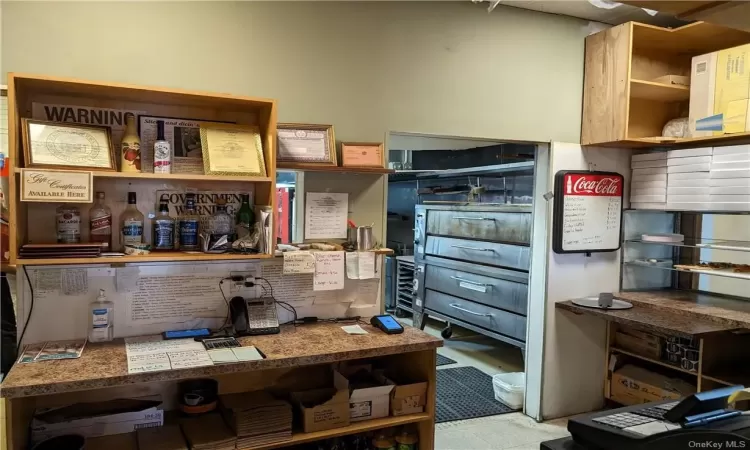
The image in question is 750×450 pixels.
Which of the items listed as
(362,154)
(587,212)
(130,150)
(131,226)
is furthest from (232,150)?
(587,212)

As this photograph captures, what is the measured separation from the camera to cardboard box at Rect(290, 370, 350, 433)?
2.23 m

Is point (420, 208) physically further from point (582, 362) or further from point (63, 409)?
point (63, 409)

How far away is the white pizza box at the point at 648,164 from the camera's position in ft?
10.6

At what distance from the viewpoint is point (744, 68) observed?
2.79m

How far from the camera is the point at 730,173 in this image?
2.86 metres

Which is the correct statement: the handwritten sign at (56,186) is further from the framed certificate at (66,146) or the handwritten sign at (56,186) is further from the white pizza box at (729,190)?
the white pizza box at (729,190)

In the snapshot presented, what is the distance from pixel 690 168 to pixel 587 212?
586mm

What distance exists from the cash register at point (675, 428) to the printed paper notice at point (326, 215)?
173 cm

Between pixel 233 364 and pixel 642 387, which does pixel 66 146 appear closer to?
pixel 233 364

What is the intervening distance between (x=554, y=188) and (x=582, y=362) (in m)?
1.13

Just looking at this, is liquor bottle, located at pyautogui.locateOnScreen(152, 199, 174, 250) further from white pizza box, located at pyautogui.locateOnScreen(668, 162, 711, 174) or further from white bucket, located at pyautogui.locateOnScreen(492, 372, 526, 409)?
white pizza box, located at pyautogui.locateOnScreen(668, 162, 711, 174)

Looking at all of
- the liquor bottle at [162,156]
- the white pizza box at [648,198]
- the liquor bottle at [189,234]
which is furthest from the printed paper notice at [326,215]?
the white pizza box at [648,198]

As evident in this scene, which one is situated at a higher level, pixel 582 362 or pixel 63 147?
pixel 63 147

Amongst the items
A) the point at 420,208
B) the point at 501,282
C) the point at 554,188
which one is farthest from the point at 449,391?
the point at 420,208
